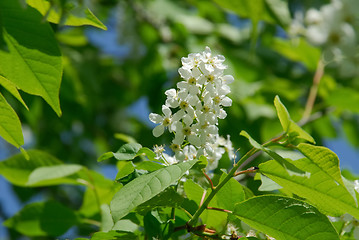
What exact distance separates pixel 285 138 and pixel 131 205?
0.38 meters

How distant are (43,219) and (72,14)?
101 cm

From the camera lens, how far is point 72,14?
3.12 ft

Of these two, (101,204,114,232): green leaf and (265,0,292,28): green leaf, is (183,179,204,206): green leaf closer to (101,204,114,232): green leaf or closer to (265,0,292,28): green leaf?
(101,204,114,232): green leaf

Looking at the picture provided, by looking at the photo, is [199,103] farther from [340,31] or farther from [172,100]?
[340,31]

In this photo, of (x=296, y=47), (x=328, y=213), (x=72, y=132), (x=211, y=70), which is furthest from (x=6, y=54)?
(x=72, y=132)

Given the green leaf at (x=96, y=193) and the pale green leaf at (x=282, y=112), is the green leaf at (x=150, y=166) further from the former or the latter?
the green leaf at (x=96, y=193)

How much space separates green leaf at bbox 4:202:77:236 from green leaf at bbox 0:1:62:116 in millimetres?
716

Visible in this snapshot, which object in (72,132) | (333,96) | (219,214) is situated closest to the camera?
(219,214)

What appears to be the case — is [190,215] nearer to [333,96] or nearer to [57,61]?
[57,61]

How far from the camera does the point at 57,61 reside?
Answer: 1.08 metres

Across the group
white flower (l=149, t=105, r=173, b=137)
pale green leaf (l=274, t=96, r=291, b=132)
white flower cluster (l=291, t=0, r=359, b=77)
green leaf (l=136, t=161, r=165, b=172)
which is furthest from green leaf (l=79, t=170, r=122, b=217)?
white flower cluster (l=291, t=0, r=359, b=77)

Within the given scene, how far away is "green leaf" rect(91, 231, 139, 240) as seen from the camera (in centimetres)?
97

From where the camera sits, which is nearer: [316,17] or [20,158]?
[20,158]

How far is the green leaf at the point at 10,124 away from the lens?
105cm
